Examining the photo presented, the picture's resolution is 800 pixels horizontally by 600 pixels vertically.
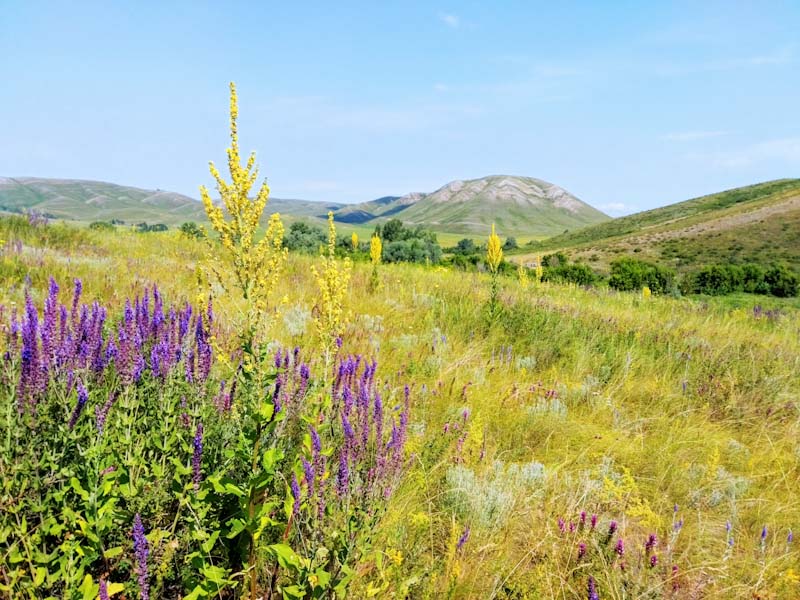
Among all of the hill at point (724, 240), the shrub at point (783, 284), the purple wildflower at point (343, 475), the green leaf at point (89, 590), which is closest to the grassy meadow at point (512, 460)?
the green leaf at point (89, 590)

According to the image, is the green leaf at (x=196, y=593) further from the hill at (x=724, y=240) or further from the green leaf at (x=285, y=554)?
the hill at (x=724, y=240)

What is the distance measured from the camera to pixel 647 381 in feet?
17.4

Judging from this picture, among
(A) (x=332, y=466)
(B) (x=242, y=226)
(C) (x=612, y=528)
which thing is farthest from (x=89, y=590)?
(C) (x=612, y=528)

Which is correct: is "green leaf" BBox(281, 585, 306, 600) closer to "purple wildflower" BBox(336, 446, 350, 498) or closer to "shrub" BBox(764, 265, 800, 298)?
"purple wildflower" BBox(336, 446, 350, 498)

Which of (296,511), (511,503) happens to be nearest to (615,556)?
(511,503)

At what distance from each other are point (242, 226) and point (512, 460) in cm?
275

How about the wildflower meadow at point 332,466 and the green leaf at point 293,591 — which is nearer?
the green leaf at point 293,591

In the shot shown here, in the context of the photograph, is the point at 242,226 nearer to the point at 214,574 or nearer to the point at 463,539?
the point at 214,574

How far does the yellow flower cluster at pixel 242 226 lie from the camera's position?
6.12 ft

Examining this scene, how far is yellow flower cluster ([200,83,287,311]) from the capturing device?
1866mm

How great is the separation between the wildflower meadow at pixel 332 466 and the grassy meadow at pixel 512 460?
0.07ft

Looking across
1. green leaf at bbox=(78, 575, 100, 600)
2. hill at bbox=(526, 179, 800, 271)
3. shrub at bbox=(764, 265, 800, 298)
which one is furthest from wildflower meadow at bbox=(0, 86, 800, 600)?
hill at bbox=(526, 179, 800, 271)

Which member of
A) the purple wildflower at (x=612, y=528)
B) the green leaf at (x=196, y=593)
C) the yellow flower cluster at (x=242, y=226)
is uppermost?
the yellow flower cluster at (x=242, y=226)

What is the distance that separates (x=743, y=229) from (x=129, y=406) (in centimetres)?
11129
